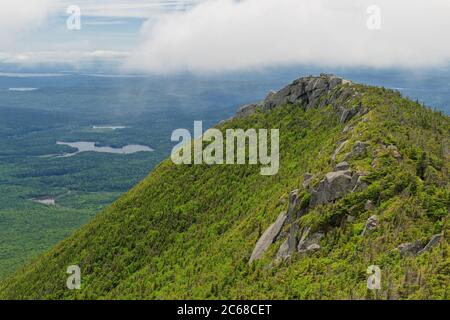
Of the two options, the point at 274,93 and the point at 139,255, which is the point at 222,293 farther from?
the point at 274,93

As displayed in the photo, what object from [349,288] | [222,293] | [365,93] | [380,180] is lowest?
[222,293]

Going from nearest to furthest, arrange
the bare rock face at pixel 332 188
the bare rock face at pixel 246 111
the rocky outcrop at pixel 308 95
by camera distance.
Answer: the bare rock face at pixel 332 188 → the rocky outcrop at pixel 308 95 → the bare rock face at pixel 246 111

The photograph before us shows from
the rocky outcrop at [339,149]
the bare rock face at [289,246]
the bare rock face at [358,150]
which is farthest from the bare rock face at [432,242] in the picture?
the rocky outcrop at [339,149]

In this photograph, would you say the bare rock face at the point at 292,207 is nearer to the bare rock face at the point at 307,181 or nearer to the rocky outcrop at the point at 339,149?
the bare rock face at the point at 307,181

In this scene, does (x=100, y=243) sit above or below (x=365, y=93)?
below

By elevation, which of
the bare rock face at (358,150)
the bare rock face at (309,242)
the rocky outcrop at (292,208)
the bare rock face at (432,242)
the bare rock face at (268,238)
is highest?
the bare rock face at (358,150)

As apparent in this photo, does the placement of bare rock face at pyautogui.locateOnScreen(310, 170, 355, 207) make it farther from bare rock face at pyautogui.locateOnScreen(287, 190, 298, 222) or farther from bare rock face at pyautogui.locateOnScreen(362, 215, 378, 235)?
bare rock face at pyautogui.locateOnScreen(362, 215, 378, 235)
